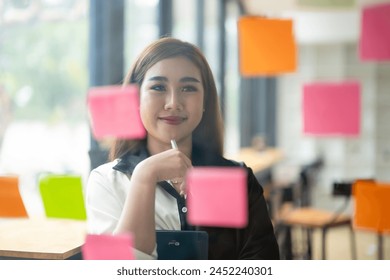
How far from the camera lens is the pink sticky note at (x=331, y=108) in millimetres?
1705

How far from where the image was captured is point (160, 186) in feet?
4.88

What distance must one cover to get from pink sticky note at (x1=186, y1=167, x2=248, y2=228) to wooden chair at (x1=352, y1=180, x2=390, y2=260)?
40 centimetres

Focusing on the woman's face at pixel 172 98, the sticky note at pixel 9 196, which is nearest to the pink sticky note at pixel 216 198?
the woman's face at pixel 172 98

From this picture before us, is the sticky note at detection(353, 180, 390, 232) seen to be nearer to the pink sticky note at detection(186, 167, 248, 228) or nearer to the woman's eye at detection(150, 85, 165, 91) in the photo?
the pink sticky note at detection(186, 167, 248, 228)

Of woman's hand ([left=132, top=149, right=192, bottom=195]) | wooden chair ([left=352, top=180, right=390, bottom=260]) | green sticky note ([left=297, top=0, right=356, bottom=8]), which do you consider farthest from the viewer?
green sticky note ([left=297, top=0, right=356, bottom=8])

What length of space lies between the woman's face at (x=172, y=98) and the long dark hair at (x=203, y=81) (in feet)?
0.05

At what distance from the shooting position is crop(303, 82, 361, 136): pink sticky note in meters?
1.71

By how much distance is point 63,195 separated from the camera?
173cm

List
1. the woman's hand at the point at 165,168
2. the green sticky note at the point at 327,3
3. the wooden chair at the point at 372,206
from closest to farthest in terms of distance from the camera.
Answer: the woman's hand at the point at 165,168 → the wooden chair at the point at 372,206 → the green sticky note at the point at 327,3

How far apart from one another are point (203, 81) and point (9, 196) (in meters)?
0.67

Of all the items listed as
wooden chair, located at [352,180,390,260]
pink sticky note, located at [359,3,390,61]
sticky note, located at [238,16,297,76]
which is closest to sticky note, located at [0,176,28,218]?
sticky note, located at [238,16,297,76]

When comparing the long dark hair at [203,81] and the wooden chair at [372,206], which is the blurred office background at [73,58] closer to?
the long dark hair at [203,81]

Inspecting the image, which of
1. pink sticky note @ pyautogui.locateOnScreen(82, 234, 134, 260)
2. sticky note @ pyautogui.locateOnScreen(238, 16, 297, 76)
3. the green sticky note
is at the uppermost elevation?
the green sticky note

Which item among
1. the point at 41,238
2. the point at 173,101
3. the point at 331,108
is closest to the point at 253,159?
the point at 331,108
